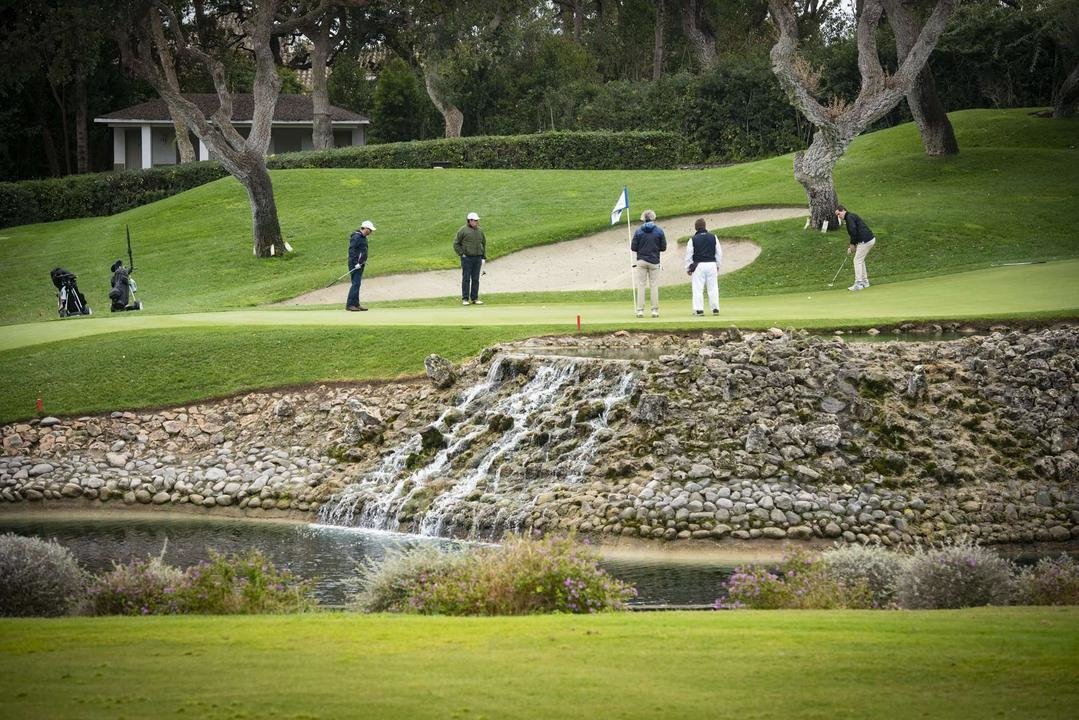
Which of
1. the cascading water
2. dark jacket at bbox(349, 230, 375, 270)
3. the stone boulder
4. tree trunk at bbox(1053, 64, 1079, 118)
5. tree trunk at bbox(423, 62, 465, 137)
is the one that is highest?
tree trunk at bbox(423, 62, 465, 137)

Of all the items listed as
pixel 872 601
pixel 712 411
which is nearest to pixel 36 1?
pixel 712 411

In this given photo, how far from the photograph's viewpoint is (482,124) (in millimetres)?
69125

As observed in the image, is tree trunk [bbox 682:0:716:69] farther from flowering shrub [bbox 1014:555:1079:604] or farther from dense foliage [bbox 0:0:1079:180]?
flowering shrub [bbox 1014:555:1079:604]

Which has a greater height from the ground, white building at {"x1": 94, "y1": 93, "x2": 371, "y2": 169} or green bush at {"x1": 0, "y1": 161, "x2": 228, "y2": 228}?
white building at {"x1": 94, "y1": 93, "x2": 371, "y2": 169}

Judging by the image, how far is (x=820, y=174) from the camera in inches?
1425

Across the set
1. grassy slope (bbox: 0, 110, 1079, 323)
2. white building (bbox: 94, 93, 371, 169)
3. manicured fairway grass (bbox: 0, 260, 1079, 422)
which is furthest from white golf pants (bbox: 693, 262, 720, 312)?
white building (bbox: 94, 93, 371, 169)

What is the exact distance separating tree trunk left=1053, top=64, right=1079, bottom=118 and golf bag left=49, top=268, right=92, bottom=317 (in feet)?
116

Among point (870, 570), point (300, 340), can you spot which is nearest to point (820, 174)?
point (300, 340)

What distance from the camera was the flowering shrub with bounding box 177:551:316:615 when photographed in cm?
1134

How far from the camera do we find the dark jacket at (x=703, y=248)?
2681 centimetres

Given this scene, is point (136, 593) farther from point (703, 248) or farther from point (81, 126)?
point (81, 126)

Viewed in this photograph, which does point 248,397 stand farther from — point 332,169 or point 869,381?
point 332,169

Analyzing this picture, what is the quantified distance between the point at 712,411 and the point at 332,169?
116 feet

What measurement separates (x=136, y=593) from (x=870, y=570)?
22.2ft
